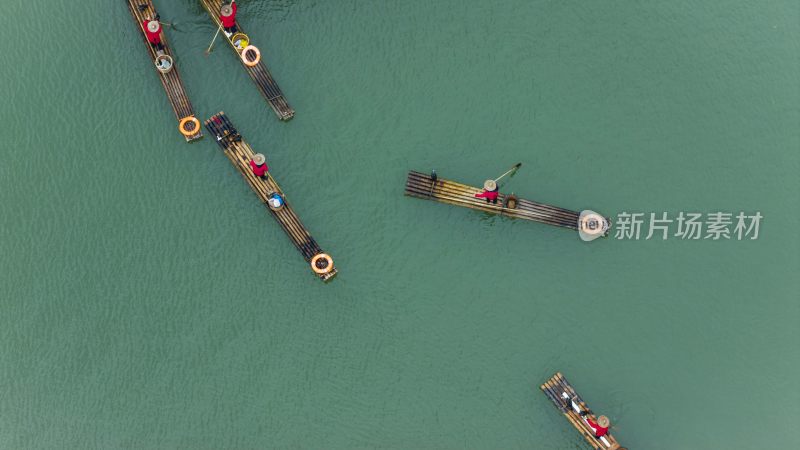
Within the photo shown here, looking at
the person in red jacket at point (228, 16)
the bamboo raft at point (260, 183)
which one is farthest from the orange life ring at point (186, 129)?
the person in red jacket at point (228, 16)

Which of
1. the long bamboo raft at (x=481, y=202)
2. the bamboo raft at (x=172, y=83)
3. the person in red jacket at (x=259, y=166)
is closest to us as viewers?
the person in red jacket at (x=259, y=166)

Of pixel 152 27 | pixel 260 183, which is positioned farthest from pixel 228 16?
pixel 260 183

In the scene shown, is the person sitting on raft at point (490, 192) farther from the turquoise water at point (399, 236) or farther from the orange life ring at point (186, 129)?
the orange life ring at point (186, 129)

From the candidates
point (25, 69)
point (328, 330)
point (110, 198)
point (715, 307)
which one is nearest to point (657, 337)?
point (715, 307)

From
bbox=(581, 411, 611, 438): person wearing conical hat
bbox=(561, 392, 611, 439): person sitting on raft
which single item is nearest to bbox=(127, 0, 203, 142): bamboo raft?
bbox=(561, 392, 611, 439): person sitting on raft

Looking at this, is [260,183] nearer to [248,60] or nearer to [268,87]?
[268,87]

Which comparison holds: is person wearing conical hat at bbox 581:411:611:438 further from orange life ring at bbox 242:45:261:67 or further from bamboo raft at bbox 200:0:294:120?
orange life ring at bbox 242:45:261:67
